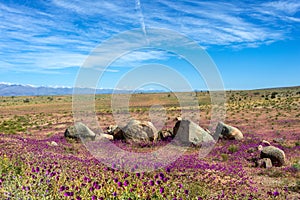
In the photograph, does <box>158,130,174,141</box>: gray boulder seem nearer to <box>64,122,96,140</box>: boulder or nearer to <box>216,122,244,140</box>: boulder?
<box>216,122,244,140</box>: boulder

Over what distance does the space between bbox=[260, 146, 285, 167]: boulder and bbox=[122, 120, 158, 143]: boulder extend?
8.37 m

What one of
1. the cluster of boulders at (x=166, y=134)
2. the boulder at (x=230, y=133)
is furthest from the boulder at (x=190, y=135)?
the boulder at (x=230, y=133)

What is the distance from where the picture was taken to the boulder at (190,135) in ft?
68.6

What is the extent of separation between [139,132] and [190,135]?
3.55 metres

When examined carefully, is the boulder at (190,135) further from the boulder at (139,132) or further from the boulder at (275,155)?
the boulder at (275,155)

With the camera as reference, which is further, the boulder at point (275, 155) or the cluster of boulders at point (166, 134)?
the cluster of boulders at point (166, 134)

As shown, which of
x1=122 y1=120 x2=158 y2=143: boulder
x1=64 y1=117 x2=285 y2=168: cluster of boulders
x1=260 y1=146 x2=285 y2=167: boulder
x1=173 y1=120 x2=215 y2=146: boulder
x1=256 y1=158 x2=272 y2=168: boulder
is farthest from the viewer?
x1=122 y1=120 x2=158 y2=143: boulder

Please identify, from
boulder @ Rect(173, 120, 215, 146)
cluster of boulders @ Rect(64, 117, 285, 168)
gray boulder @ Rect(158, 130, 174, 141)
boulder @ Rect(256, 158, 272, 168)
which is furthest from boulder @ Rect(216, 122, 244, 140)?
boulder @ Rect(256, 158, 272, 168)

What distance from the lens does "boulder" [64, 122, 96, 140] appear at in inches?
882

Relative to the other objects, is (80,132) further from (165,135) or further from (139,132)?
(165,135)

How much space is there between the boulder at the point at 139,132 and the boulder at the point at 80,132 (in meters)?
2.50

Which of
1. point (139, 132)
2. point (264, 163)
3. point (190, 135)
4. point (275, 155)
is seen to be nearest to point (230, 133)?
point (190, 135)

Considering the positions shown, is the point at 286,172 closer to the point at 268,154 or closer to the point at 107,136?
the point at 268,154

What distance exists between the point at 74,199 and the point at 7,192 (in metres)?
1.28
